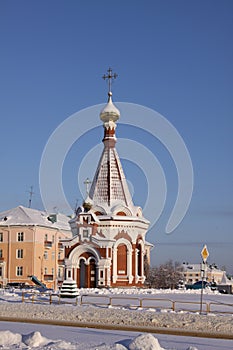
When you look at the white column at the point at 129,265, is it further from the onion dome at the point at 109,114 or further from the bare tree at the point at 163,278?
the bare tree at the point at 163,278

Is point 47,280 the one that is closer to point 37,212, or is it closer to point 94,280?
point 37,212

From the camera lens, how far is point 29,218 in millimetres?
58656

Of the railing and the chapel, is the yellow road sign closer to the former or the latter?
Answer: the railing

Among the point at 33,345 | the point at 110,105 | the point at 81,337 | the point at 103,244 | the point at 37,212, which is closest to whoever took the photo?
the point at 33,345

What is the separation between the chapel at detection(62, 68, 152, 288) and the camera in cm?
4091

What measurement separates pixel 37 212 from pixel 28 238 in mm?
6245

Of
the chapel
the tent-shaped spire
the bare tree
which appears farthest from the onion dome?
the bare tree

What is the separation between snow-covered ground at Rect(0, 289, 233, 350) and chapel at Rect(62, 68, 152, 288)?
16.6m

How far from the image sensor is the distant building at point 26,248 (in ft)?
185

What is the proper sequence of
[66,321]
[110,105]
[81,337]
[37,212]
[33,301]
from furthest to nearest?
[37,212]
[110,105]
[33,301]
[66,321]
[81,337]

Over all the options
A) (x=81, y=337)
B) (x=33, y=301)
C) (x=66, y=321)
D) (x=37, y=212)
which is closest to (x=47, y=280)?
(x=37, y=212)

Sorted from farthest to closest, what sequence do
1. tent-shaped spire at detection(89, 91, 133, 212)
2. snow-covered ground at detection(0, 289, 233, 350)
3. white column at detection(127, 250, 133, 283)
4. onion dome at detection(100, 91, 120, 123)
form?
1. onion dome at detection(100, 91, 120, 123)
2. tent-shaped spire at detection(89, 91, 133, 212)
3. white column at detection(127, 250, 133, 283)
4. snow-covered ground at detection(0, 289, 233, 350)

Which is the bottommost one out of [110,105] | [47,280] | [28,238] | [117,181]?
[47,280]

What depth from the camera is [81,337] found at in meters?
15.1
